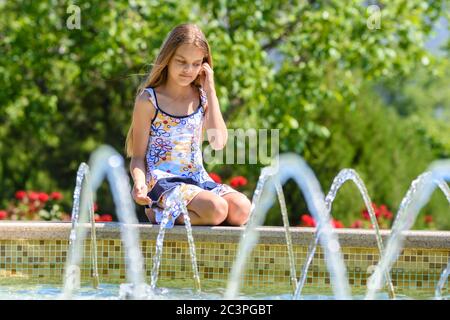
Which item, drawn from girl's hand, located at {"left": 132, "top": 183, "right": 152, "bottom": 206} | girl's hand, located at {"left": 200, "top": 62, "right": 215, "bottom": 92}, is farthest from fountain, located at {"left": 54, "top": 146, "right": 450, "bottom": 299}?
girl's hand, located at {"left": 200, "top": 62, "right": 215, "bottom": 92}

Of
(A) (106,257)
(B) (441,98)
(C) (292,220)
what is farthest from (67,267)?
(B) (441,98)

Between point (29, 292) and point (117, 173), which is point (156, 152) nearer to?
point (29, 292)

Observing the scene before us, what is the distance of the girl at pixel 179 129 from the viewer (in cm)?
420

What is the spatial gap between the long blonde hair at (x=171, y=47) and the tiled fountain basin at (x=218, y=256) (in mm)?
638

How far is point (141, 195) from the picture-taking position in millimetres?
3961

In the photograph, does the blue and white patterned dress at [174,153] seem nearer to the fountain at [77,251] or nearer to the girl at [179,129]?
the girl at [179,129]

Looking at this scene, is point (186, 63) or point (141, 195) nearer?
point (141, 195)

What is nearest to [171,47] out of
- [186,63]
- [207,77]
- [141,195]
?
[186,63]

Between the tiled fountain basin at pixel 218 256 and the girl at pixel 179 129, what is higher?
the girl at pixel 179 129

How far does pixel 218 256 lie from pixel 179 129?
0.74 meters

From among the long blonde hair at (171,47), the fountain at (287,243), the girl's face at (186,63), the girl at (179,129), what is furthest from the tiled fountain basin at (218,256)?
the girl's face at (186,63)

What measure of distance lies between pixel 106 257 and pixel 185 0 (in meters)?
3.69

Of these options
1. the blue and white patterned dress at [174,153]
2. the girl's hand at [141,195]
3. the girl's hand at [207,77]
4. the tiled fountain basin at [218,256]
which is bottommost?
the tiled fountain basin at [218,256]

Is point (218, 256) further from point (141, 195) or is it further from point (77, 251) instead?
point (77, 251)
